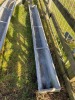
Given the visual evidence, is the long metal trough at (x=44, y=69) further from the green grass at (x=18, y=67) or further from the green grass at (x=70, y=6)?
the green grass at (x=70, y=6)

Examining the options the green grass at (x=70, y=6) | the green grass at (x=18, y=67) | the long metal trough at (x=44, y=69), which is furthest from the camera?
the green grass at (x=70, y=6)

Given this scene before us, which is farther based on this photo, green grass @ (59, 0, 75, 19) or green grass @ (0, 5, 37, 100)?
green grass @ (59, 0, 75, 19)

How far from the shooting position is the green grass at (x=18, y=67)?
9.71 ft

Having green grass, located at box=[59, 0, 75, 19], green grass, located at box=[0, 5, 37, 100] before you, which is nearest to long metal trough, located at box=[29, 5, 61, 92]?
green grass, located at box=[0, 5, 37, 100]

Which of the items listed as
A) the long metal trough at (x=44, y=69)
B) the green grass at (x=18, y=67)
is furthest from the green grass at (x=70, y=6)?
the green grass at (x=18, y=67)

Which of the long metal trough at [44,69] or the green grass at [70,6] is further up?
the green grass at [70,6]

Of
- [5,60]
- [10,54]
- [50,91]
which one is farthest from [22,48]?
[50,91]

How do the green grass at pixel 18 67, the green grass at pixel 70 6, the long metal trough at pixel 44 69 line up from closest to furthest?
1. the green grass at pixel 18 67
2. the long metal trough at pixel 44 69
3. the green grass at pixel 70 6

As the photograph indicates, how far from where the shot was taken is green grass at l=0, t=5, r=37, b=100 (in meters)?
2.96

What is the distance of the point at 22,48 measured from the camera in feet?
14.1

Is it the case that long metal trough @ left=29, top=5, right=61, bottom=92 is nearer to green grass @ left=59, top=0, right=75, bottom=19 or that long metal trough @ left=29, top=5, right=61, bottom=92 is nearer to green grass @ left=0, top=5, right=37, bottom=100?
green grass @ left=0, top=5, right=37, bottom=100

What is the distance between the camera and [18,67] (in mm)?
3559

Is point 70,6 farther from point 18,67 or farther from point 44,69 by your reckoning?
point 18,67

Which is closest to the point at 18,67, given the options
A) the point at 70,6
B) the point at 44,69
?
the point at 44,69
